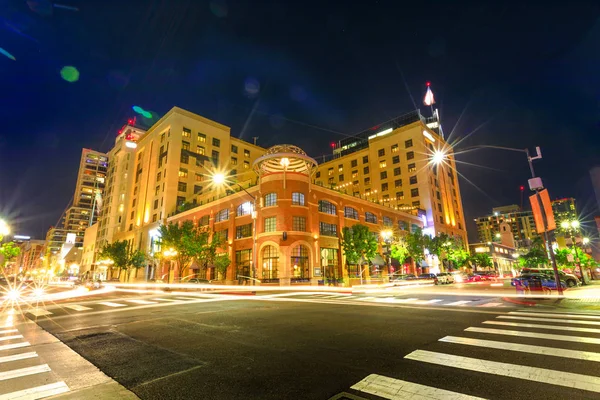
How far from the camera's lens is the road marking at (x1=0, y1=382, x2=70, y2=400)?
4.18 meters

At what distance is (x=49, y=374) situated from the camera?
5098 millimetres

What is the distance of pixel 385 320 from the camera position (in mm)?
9586

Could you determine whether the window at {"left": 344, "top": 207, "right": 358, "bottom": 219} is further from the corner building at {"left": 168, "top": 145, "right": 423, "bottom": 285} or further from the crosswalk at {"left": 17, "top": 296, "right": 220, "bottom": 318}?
the crosswalk at {"left": 17, "top": 296, "right": 220, "bottom": 318}

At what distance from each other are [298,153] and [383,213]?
22771 millimetres

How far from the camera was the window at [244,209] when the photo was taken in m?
43.9

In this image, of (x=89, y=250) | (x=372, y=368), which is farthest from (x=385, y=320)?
(x=89, y=250)

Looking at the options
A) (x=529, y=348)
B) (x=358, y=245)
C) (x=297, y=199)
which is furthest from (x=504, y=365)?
(x=297, y=199)

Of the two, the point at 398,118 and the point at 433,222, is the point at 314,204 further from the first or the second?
the point at 398,118

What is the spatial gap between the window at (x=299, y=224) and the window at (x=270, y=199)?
356 cm

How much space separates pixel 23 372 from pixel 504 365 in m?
8.46

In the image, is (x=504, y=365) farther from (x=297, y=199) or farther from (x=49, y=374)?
(x=297, y=199)

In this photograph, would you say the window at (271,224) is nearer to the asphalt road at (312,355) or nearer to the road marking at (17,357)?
the asphalt road at (312,355)

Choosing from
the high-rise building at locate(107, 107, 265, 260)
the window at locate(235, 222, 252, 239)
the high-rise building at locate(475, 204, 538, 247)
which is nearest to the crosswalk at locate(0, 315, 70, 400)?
the window at locate(235, 222, 252, 239)

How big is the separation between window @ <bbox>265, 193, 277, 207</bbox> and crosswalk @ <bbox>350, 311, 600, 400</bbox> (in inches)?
1308
